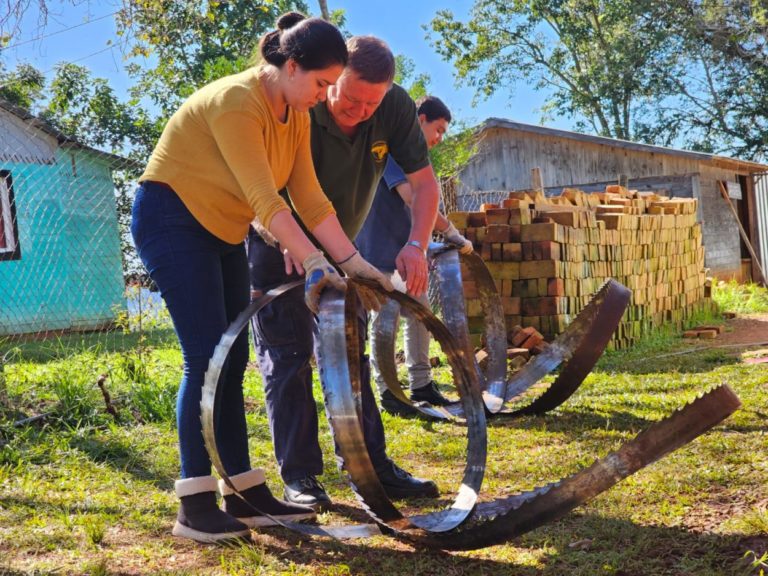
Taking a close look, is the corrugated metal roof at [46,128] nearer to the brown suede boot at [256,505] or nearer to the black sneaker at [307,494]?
the black sneaker at [307,494]

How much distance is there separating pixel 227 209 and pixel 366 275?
1.70 ft

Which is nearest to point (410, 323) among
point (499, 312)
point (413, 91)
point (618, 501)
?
point (499, 312)

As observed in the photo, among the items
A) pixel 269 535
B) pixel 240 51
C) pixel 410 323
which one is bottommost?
pixel 269 535

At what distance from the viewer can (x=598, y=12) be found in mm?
28266

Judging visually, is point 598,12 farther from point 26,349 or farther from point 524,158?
point 26,349

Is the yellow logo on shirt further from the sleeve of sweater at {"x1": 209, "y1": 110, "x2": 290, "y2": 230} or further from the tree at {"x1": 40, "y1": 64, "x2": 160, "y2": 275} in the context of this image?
the tree at {"x1": 40, "y1": 64, "x2": 160, "y2": 275}

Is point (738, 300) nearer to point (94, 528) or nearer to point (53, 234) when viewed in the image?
point (53, 234)

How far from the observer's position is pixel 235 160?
2420mm

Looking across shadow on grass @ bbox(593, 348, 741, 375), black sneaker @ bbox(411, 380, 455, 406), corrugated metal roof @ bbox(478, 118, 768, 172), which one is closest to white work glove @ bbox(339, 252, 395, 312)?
black sneaker @ bbox(411, 380, 455, 406)

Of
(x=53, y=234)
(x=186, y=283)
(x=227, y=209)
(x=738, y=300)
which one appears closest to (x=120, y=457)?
(x=186, y=283)

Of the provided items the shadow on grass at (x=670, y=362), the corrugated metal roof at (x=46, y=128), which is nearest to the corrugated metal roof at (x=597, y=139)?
the corrugated metal roof at (x=46, y=128)

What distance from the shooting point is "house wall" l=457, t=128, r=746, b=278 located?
16.3 metres

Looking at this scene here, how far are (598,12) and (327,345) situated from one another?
28907 mm

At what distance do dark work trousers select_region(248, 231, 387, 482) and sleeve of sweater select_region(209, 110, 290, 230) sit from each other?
71 centimetres
